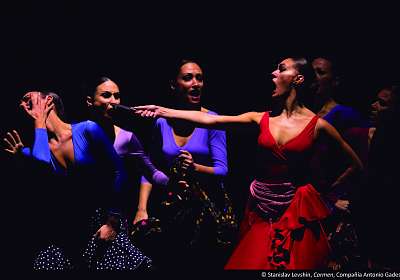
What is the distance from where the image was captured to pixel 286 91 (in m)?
4.58

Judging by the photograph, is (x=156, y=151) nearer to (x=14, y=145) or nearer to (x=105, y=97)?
(x=105, y=97)

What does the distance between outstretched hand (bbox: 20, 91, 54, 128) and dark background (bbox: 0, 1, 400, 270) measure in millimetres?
770

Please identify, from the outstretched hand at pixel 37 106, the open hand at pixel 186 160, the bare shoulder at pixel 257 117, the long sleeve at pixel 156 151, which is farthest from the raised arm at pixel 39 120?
the bare shoulder at pixel 257 117

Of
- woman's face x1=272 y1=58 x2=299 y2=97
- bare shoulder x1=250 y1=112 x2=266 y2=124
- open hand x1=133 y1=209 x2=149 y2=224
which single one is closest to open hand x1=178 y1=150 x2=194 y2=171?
open hand x1=133 y1=209 x2=149 y2=224

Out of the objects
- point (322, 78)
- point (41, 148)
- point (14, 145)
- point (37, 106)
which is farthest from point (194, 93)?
point (14, 145)

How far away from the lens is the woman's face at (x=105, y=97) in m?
4.96

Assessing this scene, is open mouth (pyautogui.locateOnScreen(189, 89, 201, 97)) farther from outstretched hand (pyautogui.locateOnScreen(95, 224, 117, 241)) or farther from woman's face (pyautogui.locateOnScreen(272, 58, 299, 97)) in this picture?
outstretched hand (pyautogui.locateOnScreen(95, 224, 117, 241))

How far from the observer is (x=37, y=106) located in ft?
15.3

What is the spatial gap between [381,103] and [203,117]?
1.61 meters

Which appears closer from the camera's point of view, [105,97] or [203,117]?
[203,117]

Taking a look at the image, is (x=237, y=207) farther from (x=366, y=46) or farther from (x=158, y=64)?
(x=366, y=46)

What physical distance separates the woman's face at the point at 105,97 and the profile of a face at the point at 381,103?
223cm

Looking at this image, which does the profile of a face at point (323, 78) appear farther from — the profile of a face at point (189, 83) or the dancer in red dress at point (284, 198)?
the profile of a face at point (189, 83)

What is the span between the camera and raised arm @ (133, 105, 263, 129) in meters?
4.52
